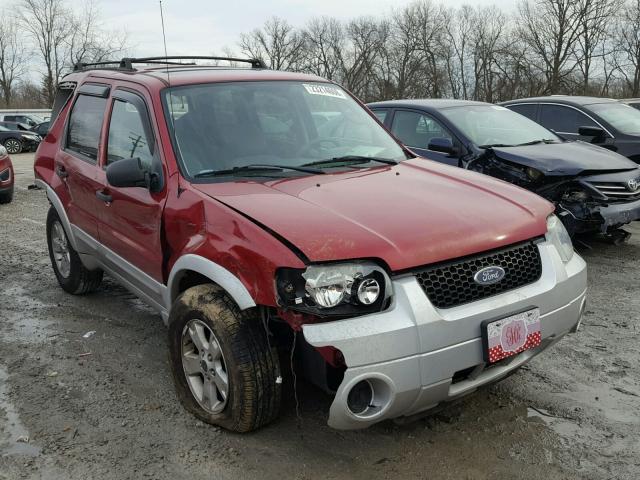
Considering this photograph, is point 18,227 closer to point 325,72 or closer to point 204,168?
point 204,168

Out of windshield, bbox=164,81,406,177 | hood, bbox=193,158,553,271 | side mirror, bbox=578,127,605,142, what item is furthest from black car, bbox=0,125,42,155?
hood, bbox=193,158,553,271

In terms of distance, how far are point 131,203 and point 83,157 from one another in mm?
1077

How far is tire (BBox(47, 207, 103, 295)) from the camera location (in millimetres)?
5004

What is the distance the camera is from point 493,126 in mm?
6762

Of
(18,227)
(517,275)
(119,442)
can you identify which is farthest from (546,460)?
(18,227)

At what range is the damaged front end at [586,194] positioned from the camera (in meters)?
5.84

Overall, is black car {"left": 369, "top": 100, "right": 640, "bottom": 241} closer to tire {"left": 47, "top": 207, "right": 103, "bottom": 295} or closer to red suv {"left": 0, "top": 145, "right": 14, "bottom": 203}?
tire {"left": 47, "top": 207, "right": 103, "bottom": 295}

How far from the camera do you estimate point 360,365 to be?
233cm

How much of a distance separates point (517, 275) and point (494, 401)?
2.86ft

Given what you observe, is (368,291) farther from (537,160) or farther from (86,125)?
(537,160)

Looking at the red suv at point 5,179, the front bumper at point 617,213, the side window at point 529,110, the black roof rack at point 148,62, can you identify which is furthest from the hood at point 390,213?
the red suv at point 5,179

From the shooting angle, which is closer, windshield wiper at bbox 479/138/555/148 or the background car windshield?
windshield wiper at bbox 479/138/555/148

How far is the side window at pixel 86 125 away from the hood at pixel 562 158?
12.8 ft

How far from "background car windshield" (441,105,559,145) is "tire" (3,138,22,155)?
22218 millimetres
